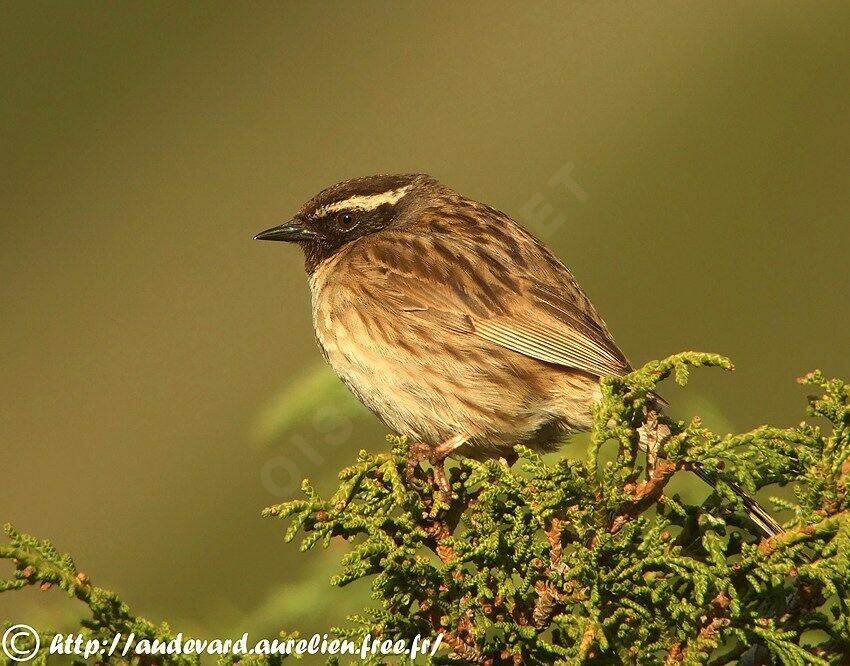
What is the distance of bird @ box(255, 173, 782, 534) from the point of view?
16.4 feet

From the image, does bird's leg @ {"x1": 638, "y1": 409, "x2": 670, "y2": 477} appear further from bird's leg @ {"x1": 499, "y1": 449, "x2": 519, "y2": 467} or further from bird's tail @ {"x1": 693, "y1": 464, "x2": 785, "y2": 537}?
bird's leg @ {"x1": 499, "y1": 449, "x2": 519, "y2": 467}

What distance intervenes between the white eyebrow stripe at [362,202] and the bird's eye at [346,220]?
0.04 metres

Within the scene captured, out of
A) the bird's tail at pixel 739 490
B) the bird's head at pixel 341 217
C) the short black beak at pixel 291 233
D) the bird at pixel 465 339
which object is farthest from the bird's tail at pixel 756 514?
the short black beak at pixel 291 233

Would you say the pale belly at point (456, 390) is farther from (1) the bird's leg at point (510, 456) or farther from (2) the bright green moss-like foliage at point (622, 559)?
(2) the bright green moss-like foliage at point (622, 559)

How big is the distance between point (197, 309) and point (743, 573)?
7.31m

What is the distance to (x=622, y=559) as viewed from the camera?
3.41 m

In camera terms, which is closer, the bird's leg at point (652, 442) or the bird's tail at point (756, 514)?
the bird's leg at point (652, 442)

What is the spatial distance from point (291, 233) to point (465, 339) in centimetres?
127

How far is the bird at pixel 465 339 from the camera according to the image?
500 cm


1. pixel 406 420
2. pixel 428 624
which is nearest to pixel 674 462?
pixel 428 624

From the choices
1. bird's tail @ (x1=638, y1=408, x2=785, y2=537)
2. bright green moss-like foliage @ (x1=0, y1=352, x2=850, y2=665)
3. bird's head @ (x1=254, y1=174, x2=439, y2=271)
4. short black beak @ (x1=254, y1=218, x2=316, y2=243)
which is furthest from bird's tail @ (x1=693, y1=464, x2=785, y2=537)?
short black beak @ (x1=254, y1=218, x2=316, y2=243)

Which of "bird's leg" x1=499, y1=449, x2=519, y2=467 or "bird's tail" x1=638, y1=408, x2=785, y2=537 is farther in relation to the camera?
"bird's leg" x1=499, y1=449, x2=519, y2=467

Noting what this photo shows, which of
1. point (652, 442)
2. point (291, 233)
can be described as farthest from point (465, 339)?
point (652, 442)

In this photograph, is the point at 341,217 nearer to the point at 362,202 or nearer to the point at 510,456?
the point at 362,202
